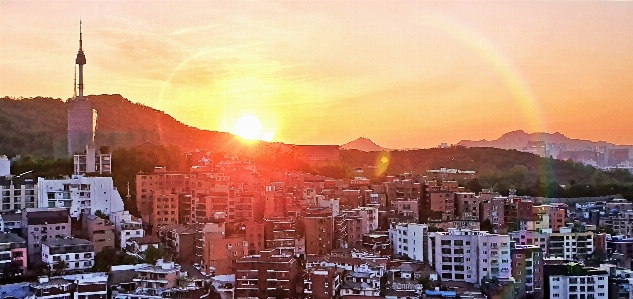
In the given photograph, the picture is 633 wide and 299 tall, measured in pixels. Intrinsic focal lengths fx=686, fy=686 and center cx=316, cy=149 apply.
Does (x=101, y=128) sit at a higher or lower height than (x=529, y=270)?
higher

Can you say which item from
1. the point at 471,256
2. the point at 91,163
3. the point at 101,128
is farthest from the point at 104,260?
the point at 101,128

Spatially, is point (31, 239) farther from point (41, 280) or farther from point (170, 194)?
point (170, 194)

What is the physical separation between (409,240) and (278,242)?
66.3 inches

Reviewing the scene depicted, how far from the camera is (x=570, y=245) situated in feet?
31.3

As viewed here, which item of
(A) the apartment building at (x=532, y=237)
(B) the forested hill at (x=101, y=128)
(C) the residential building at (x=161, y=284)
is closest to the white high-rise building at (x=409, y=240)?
(A) the apartment building at (x=532, y=237)

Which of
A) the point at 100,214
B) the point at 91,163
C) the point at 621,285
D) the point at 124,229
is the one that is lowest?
the point at 621,285

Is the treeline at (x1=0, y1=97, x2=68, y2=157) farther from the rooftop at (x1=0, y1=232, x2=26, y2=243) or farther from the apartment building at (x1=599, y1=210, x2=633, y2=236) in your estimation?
the apartment building at (x1=599, y1=210, x2=633, y2=236)

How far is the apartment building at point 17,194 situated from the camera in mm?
8812

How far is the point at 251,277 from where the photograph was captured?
7230 millimetres

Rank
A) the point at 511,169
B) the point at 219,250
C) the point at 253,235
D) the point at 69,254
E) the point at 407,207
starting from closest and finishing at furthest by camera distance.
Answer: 1. the point at 69,254
2. the point at 219,250
3. the point at 253,235
4. the point at 407,207
5. the point at 511,169

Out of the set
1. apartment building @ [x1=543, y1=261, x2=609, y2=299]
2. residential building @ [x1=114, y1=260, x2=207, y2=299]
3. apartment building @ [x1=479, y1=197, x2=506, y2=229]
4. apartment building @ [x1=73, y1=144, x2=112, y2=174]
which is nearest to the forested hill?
apartment building @ [x1=73, y1=144, x2=112, y2=174]

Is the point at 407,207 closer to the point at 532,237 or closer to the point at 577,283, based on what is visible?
the point at 532,237

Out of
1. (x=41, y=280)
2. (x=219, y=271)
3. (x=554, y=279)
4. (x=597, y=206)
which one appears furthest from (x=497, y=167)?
(x=41, y=280)

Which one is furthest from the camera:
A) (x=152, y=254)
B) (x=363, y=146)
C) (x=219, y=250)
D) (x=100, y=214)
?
(x=363, y=146)
